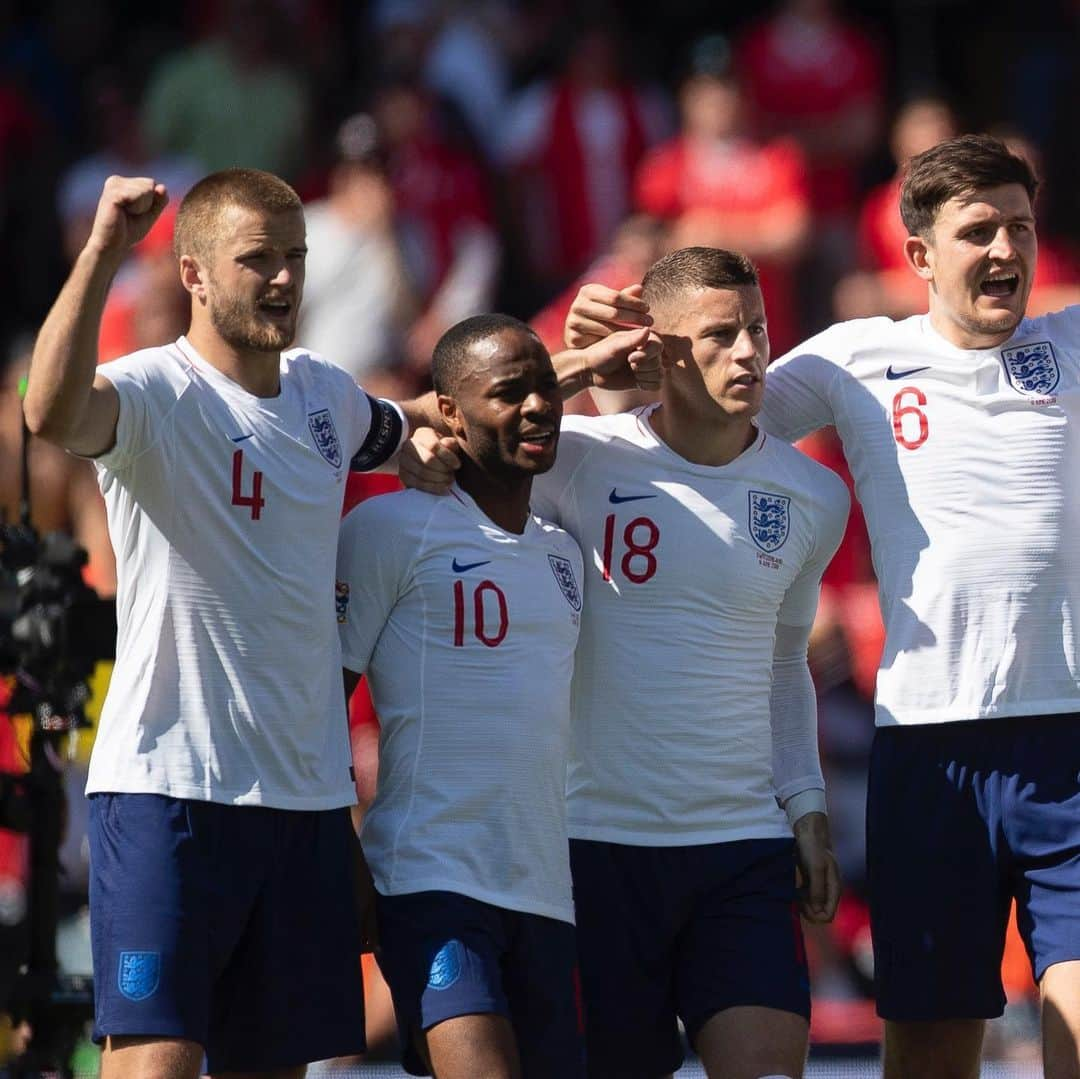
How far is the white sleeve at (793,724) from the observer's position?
510 centimetres

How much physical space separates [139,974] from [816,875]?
5.16 ft

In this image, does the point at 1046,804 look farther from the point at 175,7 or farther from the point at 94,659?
the point at 175,7

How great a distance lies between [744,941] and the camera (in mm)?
4805

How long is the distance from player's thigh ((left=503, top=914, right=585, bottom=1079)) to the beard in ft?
4.42

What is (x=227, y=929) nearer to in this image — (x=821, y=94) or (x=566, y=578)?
(x=566, y=578)

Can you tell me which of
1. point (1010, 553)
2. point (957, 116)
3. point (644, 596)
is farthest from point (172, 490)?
point (957, 116)

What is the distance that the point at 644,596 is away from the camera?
4957 millimetres

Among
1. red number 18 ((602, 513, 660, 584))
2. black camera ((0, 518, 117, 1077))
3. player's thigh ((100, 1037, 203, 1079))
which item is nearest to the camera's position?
player's thigh ((100, 1037, 203, 1079))

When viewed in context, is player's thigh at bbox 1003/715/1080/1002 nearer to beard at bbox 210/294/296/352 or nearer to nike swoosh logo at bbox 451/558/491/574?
nike swoosh logo at bbox 451/558/491/574

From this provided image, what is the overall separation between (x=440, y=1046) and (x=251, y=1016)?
16.7 inches

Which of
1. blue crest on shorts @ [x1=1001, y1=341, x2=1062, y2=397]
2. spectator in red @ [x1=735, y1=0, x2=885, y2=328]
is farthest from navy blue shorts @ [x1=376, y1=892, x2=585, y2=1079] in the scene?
spectator in red @ [x1=735, y1=0, x2=885, y2=328]

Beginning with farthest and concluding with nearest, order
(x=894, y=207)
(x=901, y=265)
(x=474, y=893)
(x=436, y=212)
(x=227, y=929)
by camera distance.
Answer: (x=436, y=212) → (x=894, y=207) → (x=901, y=265) → (x=474, y=893) → (x=227, y=929)

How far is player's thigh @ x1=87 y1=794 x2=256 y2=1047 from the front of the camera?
4.41 metres

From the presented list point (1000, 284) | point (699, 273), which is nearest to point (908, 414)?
point (1000, 284)
